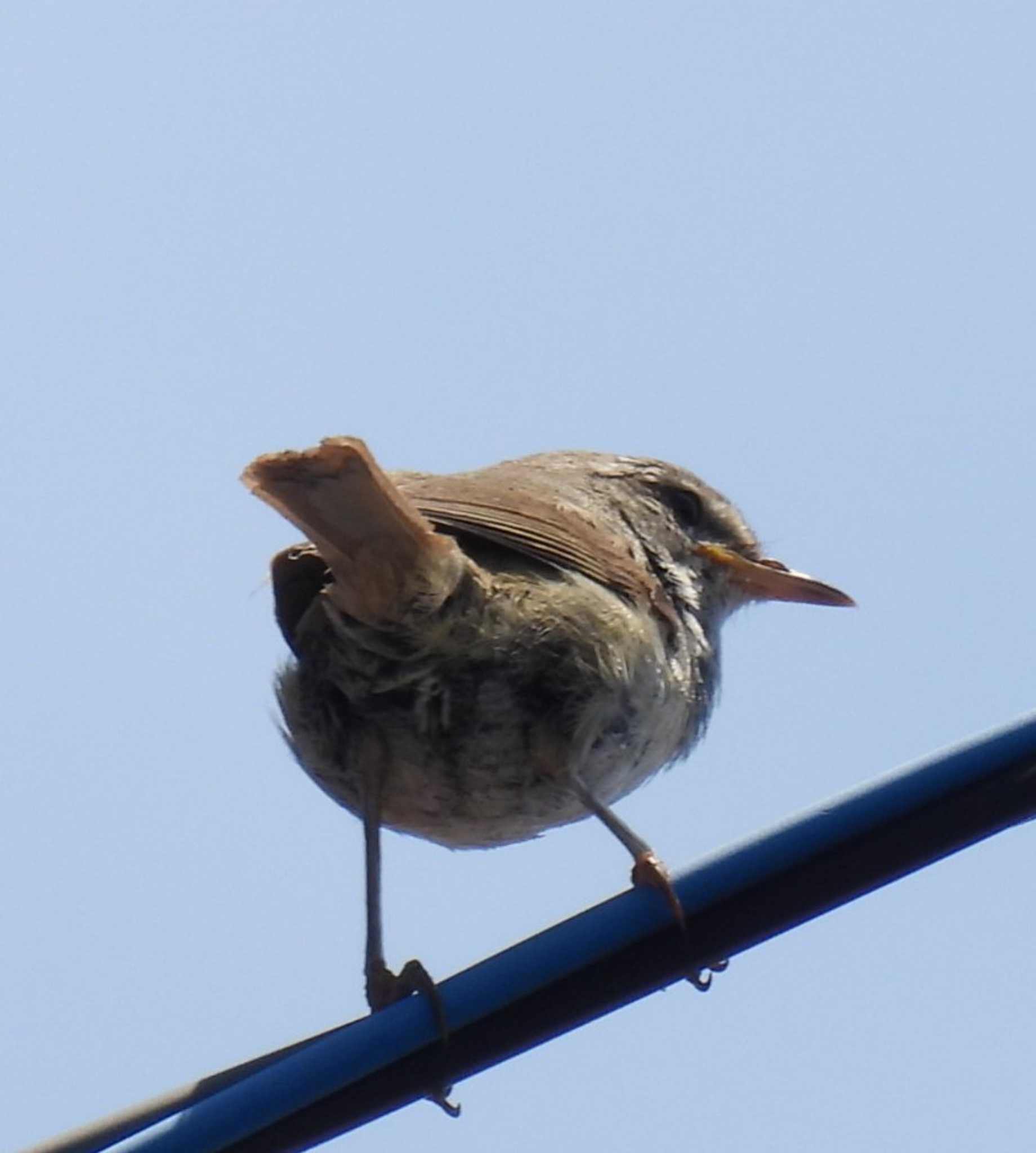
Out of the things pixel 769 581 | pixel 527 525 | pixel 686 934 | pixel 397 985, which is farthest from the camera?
pixel 769 581

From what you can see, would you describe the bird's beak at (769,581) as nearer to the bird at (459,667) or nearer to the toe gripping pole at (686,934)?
the bird at (459,667)

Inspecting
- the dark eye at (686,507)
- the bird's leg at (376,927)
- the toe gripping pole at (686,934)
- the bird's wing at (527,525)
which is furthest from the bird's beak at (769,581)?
the toe gripping pole at (686,934)

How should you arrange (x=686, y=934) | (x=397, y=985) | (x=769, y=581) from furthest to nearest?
(x=769, y=581) < (x=397, y=985) < (x=686, y=934)

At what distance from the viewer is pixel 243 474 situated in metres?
3.91

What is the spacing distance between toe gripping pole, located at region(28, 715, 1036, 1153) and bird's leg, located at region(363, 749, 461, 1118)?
1.42 metres

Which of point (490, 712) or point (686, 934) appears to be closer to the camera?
point (686, 934)

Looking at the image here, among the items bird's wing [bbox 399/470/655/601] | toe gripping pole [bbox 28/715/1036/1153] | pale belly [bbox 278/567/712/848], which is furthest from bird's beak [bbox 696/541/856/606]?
toe gripping pole [bbox 28/715/1036/1153]

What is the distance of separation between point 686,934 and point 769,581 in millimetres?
3527

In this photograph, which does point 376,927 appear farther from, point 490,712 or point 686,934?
point 686,934

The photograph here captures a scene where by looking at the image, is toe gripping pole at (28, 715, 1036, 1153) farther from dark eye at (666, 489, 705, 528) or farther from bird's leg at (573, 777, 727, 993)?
dark eye at (666, 489, 705, 528)

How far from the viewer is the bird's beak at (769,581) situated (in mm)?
6070

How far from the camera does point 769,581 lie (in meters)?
6.12

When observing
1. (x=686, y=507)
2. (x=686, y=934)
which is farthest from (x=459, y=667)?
(x=686, y=507)

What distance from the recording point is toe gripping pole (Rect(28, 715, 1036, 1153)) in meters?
2.62
